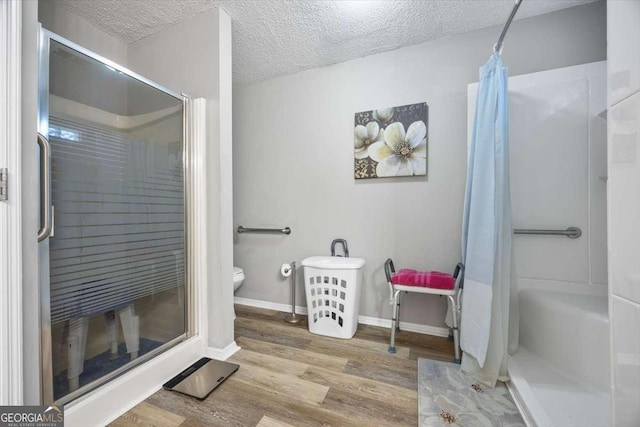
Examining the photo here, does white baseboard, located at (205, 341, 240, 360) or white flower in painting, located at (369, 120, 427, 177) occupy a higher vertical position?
white flower in painting, located at (369, 120, 427, 177)

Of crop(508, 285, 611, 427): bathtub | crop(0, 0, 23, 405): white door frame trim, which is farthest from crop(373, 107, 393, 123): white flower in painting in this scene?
crop(0, 0, 23, 405): white door frame trim

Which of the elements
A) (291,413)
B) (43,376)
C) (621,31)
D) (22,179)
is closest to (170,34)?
(22,179)

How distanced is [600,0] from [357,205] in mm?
1974

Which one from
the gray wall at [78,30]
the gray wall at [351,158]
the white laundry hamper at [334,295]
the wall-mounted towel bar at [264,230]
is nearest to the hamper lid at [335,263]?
the white laundry hamper at [334,295]

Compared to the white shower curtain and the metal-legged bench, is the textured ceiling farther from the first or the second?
the metal-legged bench

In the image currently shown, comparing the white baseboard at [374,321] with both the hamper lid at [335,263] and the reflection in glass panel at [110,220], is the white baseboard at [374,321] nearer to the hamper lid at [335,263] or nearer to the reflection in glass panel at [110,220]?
the hamper lid at [335,263]

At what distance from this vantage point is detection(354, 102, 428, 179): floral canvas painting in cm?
187

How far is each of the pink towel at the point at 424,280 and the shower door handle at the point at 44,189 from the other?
171 centimetres

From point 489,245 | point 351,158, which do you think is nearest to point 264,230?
point 351,158

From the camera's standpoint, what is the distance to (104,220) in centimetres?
119

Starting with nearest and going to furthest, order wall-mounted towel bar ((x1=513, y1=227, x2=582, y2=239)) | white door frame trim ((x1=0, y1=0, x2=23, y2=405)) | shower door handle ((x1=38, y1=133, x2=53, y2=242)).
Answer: white door frame trim ((x1=0, y1=0, x2=23, y2=405)) → shower door handle ((x1=38, y1=133, x2=53, y2=242)) → wall-mounted towel bar ((x1=513, y1=227, x2=582, y2=239))

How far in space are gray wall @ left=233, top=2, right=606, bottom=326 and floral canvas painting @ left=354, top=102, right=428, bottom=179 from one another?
0.06 m
